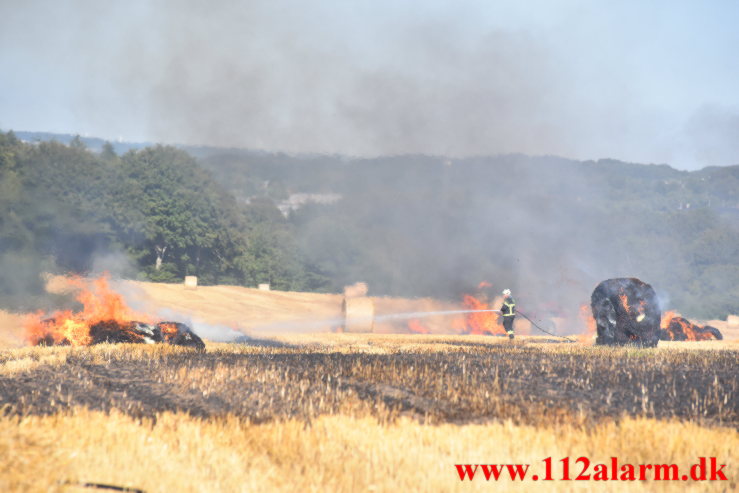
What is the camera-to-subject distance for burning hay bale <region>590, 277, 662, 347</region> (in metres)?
24.2

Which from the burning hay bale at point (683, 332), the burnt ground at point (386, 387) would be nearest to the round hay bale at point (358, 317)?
the burning hay bale at point (683, 332)

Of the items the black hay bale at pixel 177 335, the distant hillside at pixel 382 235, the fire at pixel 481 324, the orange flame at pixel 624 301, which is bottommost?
the black hay bale at pixel 177 335

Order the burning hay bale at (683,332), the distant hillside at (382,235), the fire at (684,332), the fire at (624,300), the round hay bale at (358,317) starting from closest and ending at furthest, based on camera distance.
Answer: the fire at (624,300) → the burning hay bale at (683,332) → the fire at (684,332) → the round hay bale at (358,317) → the distant hillside at (382,235)

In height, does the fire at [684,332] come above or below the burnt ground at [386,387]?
above

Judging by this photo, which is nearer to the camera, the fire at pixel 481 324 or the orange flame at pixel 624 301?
the orange flame at pixel 624 301

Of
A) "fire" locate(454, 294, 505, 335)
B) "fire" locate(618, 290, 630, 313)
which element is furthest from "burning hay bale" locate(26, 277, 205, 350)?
"fire" locate(454, 294, 505, 335)

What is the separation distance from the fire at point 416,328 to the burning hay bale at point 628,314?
24.0m

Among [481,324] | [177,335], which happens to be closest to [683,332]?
[481,324]

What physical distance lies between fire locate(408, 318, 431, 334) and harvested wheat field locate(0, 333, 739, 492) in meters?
33.4

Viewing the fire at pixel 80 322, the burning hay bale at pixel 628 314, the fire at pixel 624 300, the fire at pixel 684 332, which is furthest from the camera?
the fire at pixel 684 332

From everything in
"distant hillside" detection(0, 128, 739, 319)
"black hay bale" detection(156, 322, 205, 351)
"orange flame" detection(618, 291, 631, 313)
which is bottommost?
"black hay bale" detection(156, 322, 205, 351)

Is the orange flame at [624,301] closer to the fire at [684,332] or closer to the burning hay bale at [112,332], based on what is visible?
the fire at [684,332]

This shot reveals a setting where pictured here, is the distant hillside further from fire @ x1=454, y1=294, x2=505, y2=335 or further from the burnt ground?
the burnt ground

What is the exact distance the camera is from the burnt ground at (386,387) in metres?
9.76
